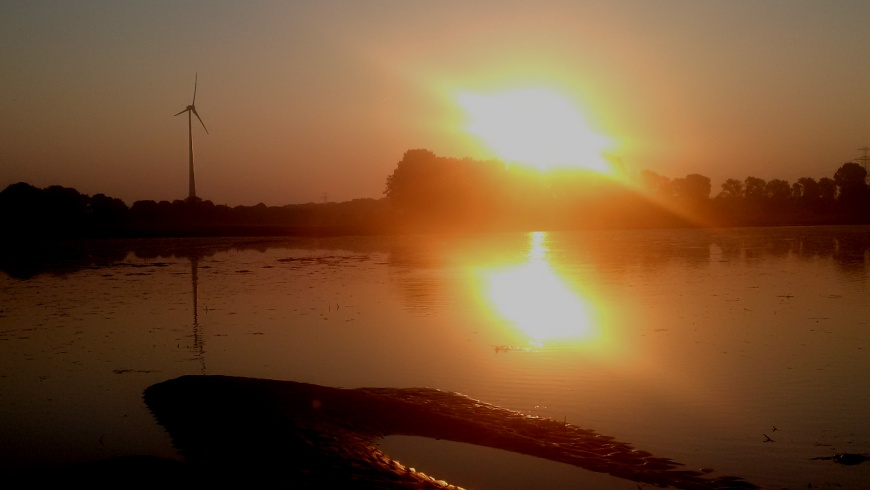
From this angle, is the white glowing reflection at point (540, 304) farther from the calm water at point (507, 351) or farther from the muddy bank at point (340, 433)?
the muddy bank at point (340, 433)

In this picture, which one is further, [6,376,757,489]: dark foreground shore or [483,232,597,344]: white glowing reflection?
[483,232,597,344]: white glowing reflection

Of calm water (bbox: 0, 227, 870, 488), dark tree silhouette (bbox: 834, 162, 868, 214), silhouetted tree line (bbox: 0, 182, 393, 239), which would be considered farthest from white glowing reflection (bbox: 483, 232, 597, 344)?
dark tree silhouette (bbox: 834, 162, 868, 214)

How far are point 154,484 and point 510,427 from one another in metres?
5.38

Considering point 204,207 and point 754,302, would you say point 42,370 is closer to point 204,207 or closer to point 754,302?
point 754,302

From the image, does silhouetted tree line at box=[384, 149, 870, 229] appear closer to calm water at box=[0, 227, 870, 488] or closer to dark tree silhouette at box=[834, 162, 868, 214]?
dark tree silhouette at box=[834, 162, 868, 214]

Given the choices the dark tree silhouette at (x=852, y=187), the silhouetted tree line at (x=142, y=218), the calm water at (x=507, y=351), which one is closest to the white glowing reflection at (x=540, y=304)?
the calm water at (x=507, y=351)

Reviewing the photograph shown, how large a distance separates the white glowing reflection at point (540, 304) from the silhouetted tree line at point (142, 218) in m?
71.8

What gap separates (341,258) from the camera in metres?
54.1

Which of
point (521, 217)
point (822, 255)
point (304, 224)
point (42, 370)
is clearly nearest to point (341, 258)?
point (822, 255)

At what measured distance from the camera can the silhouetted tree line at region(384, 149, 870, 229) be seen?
4948 inches

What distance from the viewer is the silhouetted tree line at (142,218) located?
98.1 metres

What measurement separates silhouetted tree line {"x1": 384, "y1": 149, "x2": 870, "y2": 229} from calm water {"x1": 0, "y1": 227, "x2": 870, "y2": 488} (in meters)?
88.0

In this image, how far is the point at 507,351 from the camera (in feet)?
58.9

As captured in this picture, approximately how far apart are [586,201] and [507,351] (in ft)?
399
